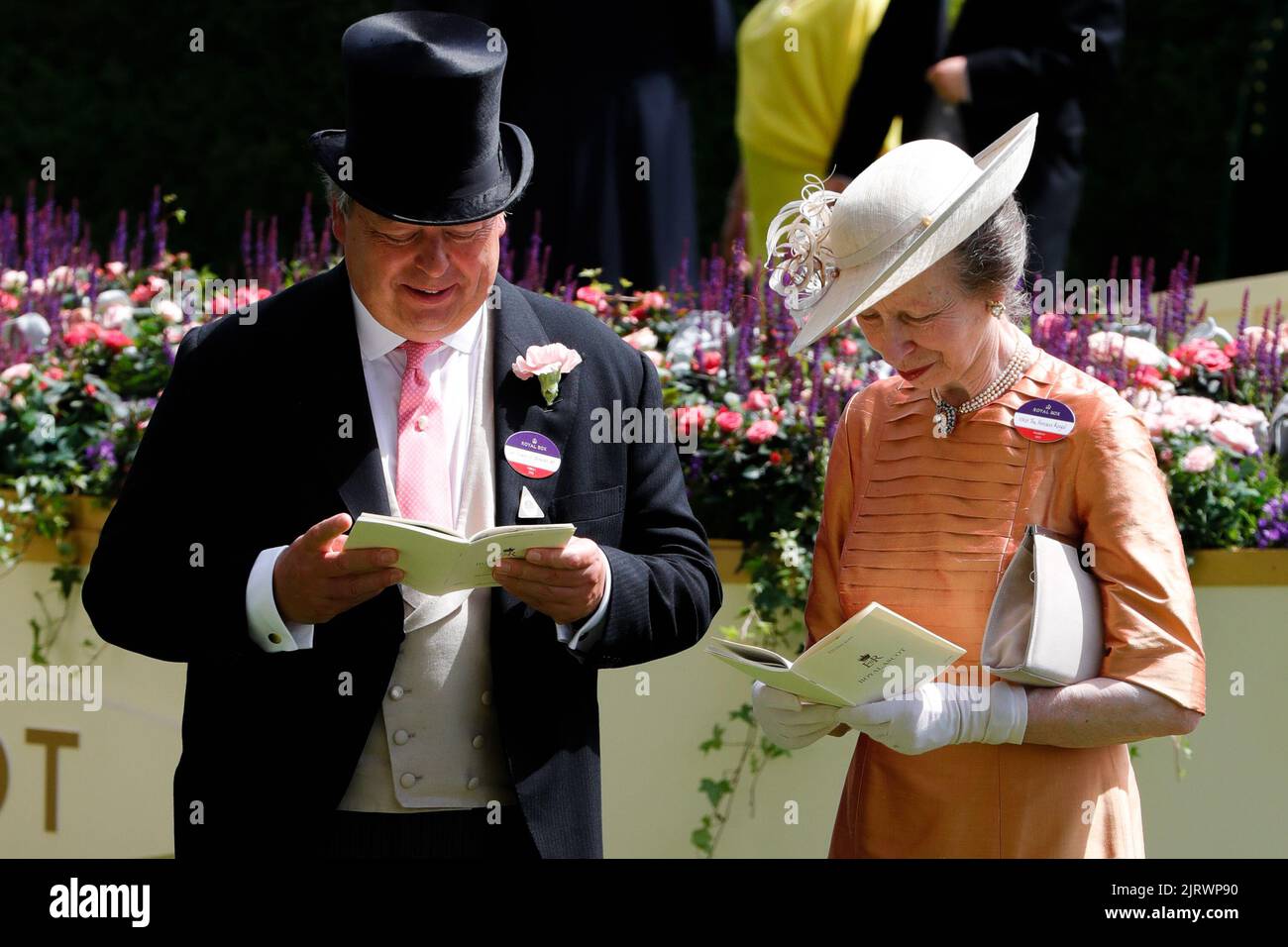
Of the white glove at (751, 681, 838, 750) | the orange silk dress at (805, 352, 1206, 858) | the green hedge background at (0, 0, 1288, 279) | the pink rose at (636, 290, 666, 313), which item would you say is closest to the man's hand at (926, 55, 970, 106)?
the pink rose at (636, 290, 666, 313)

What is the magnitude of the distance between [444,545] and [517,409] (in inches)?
16.2

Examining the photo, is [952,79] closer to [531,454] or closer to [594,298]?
[594,298]

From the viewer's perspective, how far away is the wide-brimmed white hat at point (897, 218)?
2512 mm

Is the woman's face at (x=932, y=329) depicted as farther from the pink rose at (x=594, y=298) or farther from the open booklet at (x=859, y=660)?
the pink rose at (x=594, y=298)

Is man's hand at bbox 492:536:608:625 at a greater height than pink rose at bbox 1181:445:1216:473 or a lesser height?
lesser

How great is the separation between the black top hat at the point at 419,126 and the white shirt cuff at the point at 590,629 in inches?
22.4

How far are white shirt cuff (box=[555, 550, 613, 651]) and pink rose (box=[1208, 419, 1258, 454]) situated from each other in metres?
2.07

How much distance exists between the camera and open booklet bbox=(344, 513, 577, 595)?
226cm

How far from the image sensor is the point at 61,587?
427 cm

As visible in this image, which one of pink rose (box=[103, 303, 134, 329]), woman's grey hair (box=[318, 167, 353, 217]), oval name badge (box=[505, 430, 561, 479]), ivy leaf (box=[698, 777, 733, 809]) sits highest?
pink rose (box=[103, 303, 134, 329])

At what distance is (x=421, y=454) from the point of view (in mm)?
2600

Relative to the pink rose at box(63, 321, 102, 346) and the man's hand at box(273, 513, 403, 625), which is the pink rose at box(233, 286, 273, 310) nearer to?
the pink rose at box(63, 321, 102, 346)
